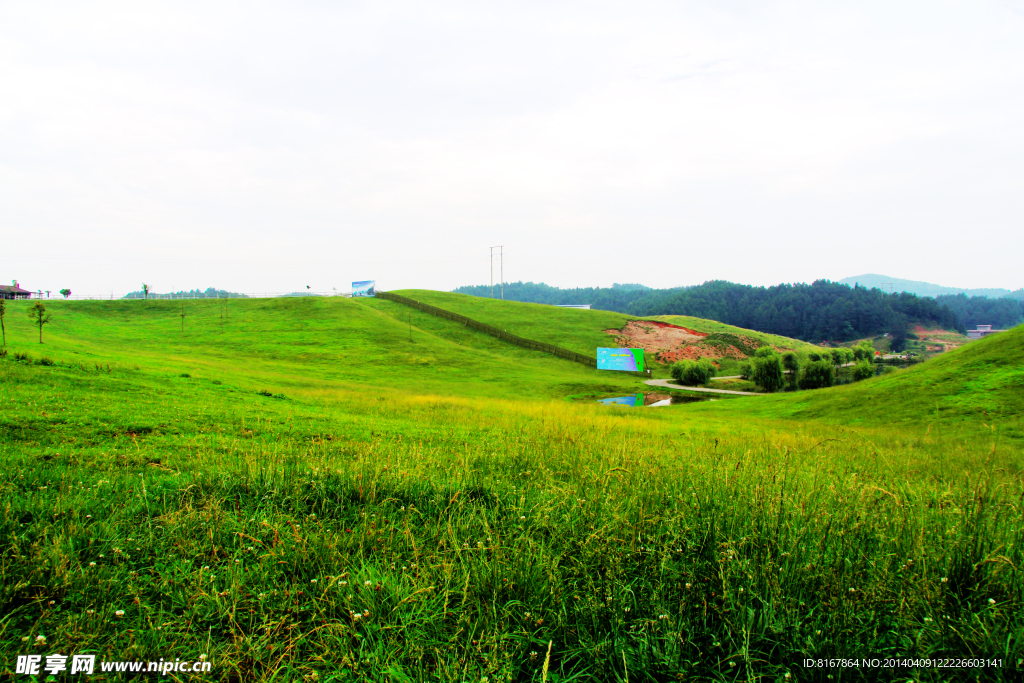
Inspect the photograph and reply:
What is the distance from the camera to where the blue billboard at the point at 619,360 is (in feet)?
241

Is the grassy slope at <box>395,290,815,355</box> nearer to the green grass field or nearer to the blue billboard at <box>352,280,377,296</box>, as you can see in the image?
the blue billboard at <box>352,280,377,296</box>

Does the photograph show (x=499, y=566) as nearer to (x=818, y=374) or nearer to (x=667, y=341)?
(x=818, y=374)

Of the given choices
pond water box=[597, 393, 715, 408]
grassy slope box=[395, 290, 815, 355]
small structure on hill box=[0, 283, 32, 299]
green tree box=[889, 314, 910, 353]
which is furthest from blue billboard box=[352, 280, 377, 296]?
green tree box=[889, 314, 910, 353]

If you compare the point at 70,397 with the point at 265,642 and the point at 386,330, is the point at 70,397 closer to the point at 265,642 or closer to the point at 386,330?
the point at 265,642

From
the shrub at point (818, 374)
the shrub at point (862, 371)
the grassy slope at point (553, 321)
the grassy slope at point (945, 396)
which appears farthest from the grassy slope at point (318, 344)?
the shrub at point (862, 371)

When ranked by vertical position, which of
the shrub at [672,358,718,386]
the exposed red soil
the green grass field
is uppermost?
the green grass field

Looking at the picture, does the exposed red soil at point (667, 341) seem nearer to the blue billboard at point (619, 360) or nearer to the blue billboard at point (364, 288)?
the blue billboard at point (619, 360)

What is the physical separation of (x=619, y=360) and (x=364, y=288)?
243 ft

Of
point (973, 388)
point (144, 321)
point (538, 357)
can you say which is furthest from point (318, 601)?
point (144, 321)

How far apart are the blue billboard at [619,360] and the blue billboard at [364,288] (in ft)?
215

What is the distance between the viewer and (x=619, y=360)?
74375 millimetres

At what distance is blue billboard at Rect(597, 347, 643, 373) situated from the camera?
73.4 meters

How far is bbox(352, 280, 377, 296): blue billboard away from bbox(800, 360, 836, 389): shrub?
9163cm

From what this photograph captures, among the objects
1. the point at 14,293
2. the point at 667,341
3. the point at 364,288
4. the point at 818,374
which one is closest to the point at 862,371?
the point at 818,374
